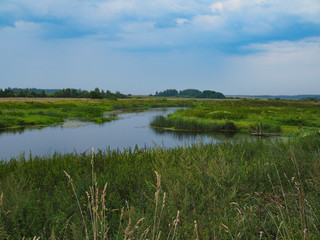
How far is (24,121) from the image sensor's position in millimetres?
30406

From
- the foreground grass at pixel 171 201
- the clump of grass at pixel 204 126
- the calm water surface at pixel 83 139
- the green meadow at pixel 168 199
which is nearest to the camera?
the green meadow at pixel 168 199

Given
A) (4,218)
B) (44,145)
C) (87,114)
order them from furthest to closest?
(87,114) → (44,145) → (4,218)

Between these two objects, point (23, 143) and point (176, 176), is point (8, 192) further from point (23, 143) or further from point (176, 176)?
point (23, 143)

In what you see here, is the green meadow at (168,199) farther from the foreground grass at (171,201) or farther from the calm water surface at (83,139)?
the calm water surface at (83,139)

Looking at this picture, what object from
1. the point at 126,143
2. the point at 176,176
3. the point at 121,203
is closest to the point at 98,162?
the point at 121,203

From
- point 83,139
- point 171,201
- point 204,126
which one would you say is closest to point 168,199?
point 171,201

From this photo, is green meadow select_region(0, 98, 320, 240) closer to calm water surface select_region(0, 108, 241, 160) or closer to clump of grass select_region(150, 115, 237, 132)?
calm water surface select_region(0, 108, 241, 160)

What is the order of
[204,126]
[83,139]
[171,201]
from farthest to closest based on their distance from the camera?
[204,126]
[83,139]
[171,201]

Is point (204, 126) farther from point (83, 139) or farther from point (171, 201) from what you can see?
point (171, 201)

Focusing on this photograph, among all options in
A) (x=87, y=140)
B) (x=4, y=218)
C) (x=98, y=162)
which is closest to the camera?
(x=4, y=218)

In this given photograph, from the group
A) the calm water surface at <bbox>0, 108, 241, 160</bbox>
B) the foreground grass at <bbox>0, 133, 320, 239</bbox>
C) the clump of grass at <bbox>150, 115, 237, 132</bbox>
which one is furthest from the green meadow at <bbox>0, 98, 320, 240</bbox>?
the clump of grass at <bbox>150, 115, 237, 132</bbox>

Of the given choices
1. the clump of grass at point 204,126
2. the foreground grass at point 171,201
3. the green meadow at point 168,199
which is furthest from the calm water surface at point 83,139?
the foreground grass at point 171,201

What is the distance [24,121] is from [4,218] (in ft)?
96.4

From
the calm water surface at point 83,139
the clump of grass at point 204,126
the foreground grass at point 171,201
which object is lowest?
the calm water surface at point 83,139
